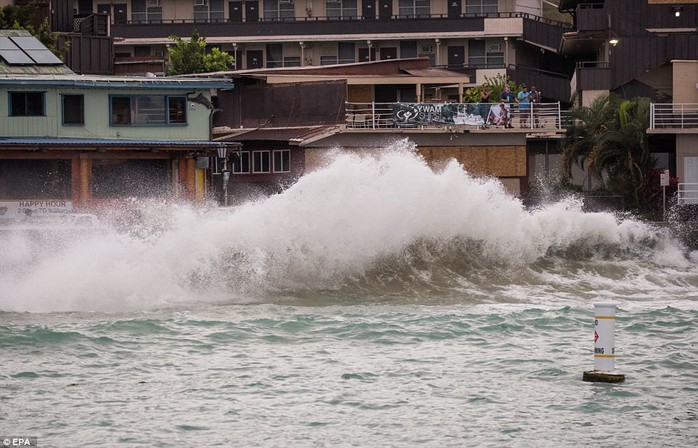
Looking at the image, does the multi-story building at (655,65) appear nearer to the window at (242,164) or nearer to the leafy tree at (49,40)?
the window at (242,164)

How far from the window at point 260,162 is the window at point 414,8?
86.8 ft

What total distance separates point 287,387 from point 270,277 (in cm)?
1168

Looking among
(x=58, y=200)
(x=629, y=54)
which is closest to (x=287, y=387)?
(x=58, y=200)

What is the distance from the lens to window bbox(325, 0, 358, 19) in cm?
7719

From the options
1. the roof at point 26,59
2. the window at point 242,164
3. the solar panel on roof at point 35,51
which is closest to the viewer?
the roof at point 26,59

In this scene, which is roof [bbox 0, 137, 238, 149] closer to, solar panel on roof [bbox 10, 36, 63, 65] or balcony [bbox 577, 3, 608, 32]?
solar panel on roof [bbox 10, 36, 63, 65]

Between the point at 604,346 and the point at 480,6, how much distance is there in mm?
60746

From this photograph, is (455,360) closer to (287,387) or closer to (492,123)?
(287,387)

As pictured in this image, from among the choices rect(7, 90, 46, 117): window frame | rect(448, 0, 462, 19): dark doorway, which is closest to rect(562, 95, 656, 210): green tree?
rect(7, 90, 46, 117): window frame

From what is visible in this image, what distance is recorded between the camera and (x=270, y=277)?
28.9 m

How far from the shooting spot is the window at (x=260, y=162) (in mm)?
52500

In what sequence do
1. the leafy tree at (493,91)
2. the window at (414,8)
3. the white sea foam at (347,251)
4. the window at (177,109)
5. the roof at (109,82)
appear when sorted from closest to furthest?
1. the white sea foam at (347,251)
2. the roof at (109,82)
3. the window at (177,109)
4. the leafy tree at (493,91)
5. the window at (414,8)

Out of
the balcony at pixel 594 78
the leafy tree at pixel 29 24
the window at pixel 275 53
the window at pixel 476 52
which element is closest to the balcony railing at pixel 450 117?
the balcony at pixel 594 78

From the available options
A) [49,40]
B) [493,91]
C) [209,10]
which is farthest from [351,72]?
[209,10]
